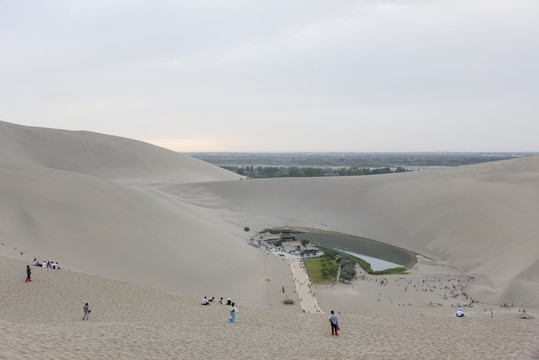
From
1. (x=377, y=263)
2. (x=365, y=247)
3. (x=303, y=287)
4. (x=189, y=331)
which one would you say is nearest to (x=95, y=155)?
(x=365, y=247)

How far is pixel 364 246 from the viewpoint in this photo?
3506 centimetres

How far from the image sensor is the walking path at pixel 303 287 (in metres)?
18.1

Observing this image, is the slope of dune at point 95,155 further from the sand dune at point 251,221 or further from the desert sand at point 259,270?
the desert sand at point 259,270

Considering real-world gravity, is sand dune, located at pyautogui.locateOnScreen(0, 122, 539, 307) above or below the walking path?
above

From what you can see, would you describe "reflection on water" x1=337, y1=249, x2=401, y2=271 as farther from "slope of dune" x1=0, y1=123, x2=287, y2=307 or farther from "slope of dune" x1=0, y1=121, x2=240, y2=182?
"slope of dune" x1=0, y1=121, x2=240, y2=182

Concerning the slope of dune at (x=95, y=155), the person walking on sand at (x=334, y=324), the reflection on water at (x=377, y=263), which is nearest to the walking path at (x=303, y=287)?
the reflection on water at (x=377, y=263)

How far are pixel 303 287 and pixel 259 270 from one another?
383 cm

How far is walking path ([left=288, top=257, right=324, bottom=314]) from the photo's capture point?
18.1 m

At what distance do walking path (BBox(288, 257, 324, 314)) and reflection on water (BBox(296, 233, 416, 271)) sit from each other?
19.6 feet

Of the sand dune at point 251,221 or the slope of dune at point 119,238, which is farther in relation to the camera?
the sand dune at point 251,221

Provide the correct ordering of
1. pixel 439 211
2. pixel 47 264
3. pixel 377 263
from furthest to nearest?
pixel 439 211 → pixel 377 263 → pixel 47 264

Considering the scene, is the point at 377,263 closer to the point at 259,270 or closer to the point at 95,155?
the point at 259,270

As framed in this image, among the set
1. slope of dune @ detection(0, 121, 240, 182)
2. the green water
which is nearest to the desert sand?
the green water

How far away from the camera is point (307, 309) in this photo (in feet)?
58.2
